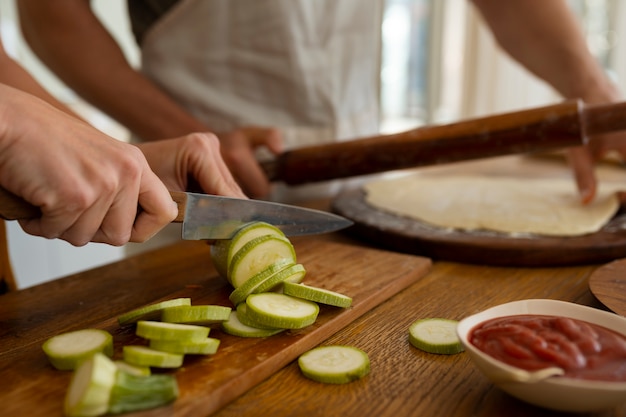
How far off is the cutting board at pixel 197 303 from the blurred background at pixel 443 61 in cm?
381

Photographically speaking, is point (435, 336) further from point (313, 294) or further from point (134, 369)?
point (134, 369)

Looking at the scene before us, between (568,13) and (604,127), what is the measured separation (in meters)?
1.05

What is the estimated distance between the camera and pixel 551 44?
2.74 m

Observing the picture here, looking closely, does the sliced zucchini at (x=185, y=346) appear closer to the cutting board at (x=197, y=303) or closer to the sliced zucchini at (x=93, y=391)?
the cutting board at (x=197, y=303)

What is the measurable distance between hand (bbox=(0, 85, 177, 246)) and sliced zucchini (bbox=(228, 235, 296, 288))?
0.89 feet

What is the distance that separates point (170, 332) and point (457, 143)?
134cm

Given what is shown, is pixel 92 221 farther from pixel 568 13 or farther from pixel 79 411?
pixel 568 13

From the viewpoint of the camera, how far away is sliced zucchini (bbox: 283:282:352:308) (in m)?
1.32

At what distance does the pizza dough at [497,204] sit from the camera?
2.04m

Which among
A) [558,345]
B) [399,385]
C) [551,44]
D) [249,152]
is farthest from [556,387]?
[551,44]

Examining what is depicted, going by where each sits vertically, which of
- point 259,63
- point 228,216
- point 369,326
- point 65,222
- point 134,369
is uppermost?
point 259,63

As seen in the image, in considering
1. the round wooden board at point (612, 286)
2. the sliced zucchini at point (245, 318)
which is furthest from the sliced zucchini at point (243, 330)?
the round wooden board at point (612, 286)

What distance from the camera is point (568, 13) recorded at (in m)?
2.78

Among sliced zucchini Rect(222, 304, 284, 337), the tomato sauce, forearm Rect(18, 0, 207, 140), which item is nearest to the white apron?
forearm Rect(18, 0, 207, 140)
